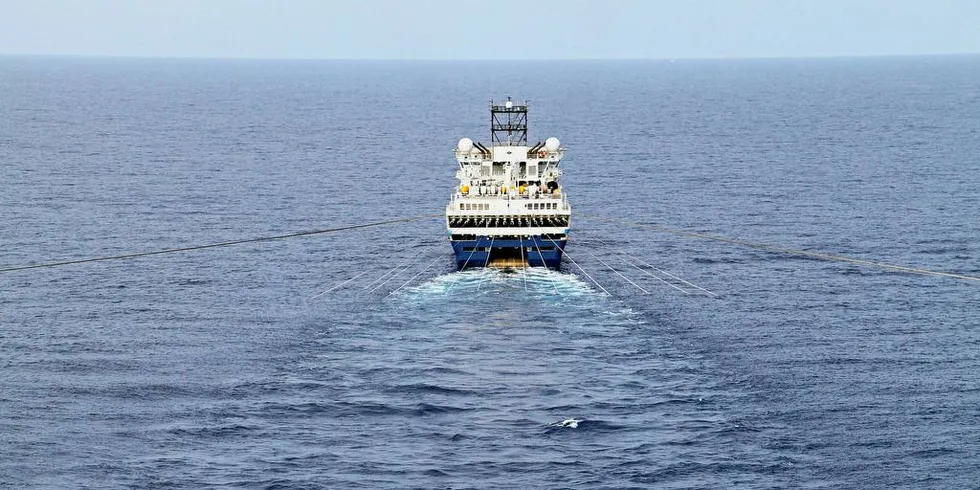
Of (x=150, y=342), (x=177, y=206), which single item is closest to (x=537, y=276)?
(x=150, y=342)

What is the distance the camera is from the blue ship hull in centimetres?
13788

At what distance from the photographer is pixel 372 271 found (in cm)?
13812

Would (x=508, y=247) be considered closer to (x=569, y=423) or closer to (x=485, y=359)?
(x=485, y=359)

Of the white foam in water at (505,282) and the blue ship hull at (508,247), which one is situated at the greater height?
the blue ship hull at (508,247)

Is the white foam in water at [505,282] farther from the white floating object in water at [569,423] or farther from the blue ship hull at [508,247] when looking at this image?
the white floating object in water at [569,423]

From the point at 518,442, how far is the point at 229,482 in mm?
18621

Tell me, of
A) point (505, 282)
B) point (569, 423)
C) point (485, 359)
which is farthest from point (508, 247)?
point (569, 423)

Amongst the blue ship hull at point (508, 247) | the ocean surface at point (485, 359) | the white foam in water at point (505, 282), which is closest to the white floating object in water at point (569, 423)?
the ocean surface at point (485, 359)

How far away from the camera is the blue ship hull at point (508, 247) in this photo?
137875 millimetres

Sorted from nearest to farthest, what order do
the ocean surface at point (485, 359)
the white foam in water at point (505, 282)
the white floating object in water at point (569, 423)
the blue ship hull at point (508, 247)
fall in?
the ocean surface at point (485, 359) < the white floating object in water at point (569, 423) < the white foam in water at point (505, 282) < the blue ship hull at point (508, 247)

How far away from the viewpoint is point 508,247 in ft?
456

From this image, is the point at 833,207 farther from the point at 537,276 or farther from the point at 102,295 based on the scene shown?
the point at 102,295

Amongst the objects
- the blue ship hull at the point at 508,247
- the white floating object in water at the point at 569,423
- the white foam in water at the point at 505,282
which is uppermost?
the blue ship hull at the point at 508,247

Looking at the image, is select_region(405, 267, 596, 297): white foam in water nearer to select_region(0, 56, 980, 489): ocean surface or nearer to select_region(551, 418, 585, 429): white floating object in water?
select_region(0, 56, 980, 489): ocean surface
